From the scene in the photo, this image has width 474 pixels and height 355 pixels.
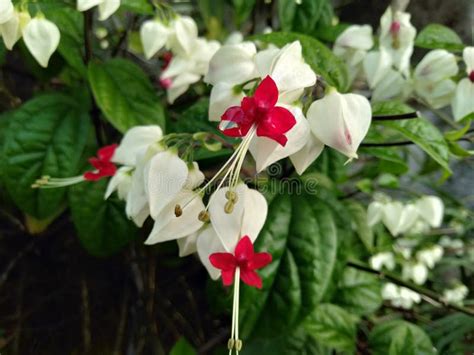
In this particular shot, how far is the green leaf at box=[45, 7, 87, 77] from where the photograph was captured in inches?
31.3

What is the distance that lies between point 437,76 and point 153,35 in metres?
0.42

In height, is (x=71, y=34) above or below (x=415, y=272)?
above

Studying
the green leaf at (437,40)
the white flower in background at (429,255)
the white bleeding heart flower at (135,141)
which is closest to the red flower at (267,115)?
the white bleeding heart flower at (135,141)

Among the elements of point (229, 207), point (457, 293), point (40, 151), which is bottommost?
point (457, 293)

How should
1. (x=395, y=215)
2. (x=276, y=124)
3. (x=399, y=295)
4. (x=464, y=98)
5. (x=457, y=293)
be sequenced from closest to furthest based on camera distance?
(x=276, y=124), (x=464, y=98), (x=395, y=215), (x=399, y=295), (x=457, y=293)

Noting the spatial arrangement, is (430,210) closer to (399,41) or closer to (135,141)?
(399,41)

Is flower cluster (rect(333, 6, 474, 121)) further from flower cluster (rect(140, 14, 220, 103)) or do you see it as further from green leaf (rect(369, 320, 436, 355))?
green leaf (rect(369, 320, 436, 355))

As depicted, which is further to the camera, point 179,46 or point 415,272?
point 415,272

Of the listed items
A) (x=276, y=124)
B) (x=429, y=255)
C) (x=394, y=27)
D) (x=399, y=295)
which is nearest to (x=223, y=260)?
(x=276, y=124)

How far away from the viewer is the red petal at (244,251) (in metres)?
0.45

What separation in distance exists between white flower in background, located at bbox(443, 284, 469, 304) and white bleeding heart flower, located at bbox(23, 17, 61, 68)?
3.26 feet

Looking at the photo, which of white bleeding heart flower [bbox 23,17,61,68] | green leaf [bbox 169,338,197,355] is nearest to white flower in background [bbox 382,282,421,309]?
green leaf [bbox 169,338,197,355]

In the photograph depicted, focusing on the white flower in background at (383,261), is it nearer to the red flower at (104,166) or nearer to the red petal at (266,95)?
the red flower at (104,166)

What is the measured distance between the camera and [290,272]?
1.98ft
